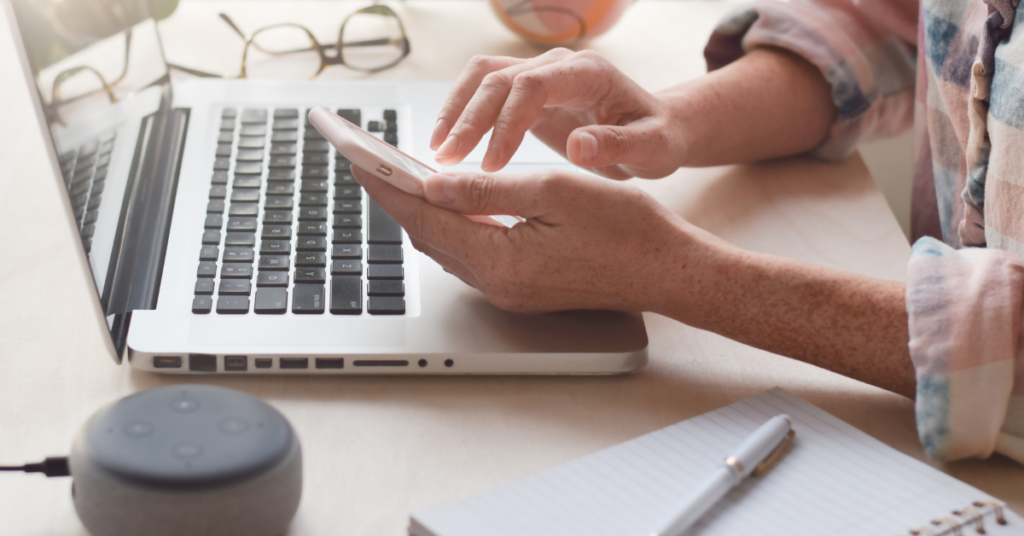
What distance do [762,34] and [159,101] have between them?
590mm

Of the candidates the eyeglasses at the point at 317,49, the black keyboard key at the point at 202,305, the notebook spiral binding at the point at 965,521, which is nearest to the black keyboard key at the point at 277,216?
the black keyboard key at the point at 202,305

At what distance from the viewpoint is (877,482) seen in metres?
0.46

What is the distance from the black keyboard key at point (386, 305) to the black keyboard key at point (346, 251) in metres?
0.05

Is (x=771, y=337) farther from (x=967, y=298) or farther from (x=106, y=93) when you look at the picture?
(x=106, y=93)

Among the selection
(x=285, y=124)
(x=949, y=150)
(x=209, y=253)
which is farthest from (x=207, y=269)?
(x=949, y=150)

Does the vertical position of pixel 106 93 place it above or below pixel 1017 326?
above

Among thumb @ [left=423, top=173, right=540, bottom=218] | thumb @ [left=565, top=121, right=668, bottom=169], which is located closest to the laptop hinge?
thumb @ [left=423, top=173, right=540, bottom=218]

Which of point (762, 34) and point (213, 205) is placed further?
point (762, 34)


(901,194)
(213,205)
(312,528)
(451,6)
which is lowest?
(901,194)

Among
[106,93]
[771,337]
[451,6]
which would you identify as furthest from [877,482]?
[451,6]

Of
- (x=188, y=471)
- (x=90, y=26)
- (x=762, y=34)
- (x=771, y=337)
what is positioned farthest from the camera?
(x=762, y=34)

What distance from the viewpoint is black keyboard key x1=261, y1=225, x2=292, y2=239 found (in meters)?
0.61

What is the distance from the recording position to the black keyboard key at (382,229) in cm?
62

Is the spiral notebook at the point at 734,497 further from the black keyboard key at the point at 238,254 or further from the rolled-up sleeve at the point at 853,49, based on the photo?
the rolled-up sleeve at the point at 853,49
